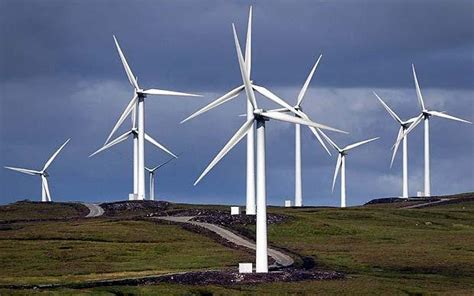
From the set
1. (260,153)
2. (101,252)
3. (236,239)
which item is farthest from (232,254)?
(260,153)

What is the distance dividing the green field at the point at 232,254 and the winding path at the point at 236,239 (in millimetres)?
3415

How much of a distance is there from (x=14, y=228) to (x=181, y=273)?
230 ft

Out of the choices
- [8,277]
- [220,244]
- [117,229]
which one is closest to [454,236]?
[220,244]

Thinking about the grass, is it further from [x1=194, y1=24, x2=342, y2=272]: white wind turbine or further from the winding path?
[x1=194, y1=24, x2=342, y2=272]: white wind turbine

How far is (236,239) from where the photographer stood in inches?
6673

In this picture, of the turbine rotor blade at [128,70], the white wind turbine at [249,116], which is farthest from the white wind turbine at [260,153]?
the turbine rotor blade at [128,70]

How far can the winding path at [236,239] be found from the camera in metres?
143

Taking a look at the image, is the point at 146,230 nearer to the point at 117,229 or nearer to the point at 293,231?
the point at 117,229

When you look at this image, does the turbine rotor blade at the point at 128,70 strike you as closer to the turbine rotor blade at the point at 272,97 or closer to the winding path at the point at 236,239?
the winding path at the point at 236,239

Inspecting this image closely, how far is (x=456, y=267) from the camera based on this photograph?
139750mm

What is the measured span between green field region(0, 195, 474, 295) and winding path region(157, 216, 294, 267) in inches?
134

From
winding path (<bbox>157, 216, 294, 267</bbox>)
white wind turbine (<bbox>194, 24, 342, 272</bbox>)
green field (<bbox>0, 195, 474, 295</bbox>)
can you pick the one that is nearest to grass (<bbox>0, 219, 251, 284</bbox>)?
green field (<bbox>0, 195, 474, 295</bbox>)

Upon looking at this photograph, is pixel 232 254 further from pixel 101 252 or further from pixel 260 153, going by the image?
pixel 260 153

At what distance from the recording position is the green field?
387 ft
